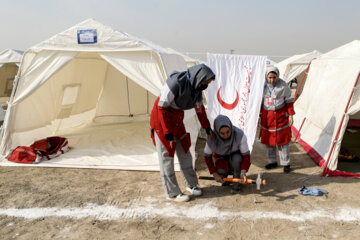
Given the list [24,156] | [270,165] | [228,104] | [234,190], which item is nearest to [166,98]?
[234,190]

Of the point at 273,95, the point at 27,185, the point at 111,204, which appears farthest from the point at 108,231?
the point at 273,95

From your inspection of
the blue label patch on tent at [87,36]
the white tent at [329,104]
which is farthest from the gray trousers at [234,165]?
the blue label patch on tent at [87,36]

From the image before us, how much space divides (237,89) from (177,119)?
132 centimetres

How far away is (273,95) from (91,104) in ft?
14.7

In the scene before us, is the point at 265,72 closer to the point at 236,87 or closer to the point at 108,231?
the point at 236,87

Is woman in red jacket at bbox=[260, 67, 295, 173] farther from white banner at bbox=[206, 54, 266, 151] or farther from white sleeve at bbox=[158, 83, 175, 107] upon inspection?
white sleeve at bbox=[158, 83, 175, 107]

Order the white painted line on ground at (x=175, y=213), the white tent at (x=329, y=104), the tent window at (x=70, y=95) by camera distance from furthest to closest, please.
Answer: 1. the tent window at (x=70, y=95)
2. the white tent at (x=329, y=104)
3. the white painted line on ground at (x=175, y=213)

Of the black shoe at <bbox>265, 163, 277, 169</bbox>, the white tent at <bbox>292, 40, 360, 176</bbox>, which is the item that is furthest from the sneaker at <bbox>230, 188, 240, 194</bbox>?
the white tent at <bbox>292, 40, 360, 176</bbox>

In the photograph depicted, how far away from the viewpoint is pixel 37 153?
4.14m

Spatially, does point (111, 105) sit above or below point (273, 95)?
below

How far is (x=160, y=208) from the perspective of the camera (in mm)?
2865

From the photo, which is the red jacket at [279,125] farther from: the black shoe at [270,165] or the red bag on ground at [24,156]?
the red bag on ground at [24,156]

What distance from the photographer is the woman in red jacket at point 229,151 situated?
119 inches

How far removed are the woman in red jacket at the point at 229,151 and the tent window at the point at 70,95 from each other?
3.69m
